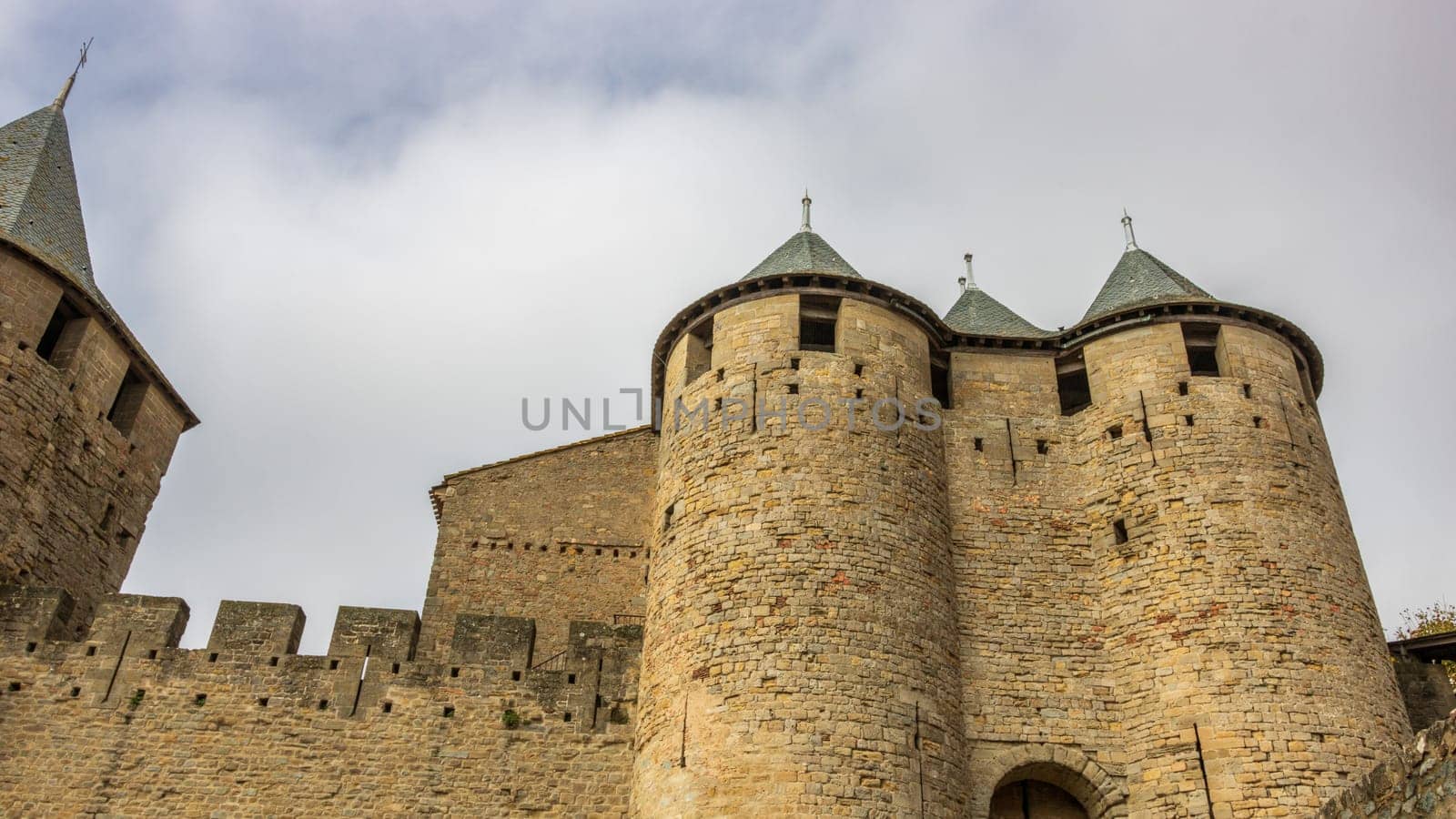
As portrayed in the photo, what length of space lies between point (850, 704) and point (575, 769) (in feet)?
11.6

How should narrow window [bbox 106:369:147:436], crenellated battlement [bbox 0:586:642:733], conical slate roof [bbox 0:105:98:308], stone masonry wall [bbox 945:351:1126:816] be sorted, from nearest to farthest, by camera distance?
stone masonry wall [bbox 945:351:1126:816] < crenellated battlement [bbox 0:586:642:733] < conical slate roof [bbox 0:105:98:308] < narrow window [bbox 106:369:147:436]

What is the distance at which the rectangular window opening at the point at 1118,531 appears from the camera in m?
13.9

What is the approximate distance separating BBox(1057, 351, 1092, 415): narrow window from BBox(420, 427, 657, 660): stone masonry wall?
247 inches

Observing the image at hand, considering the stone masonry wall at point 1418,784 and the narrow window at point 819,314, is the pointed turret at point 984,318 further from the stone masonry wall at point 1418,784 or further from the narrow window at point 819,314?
the stone masonry wall at point 1418,784

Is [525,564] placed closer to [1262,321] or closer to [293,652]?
[293,652]

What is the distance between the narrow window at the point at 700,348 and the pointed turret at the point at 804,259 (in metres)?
0.94

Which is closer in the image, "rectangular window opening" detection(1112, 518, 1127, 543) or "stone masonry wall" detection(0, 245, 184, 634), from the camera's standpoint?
"rectangular window opening" detection(1112, 518, 1127, 543)

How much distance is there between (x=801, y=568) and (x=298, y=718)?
20.3 feet

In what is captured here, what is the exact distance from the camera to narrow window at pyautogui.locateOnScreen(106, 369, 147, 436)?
17.9m

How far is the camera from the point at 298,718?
13.5m

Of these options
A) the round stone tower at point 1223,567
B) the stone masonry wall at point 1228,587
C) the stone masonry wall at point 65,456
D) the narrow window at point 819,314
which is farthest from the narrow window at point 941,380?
the stone masonry wall at point 65,456

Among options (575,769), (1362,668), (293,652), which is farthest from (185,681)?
(1362,668)

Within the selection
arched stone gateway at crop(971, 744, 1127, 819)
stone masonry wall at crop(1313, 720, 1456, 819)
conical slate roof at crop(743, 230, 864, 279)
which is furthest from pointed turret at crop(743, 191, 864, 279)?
stone masonry wall at crop(1313, 720, 1456, 819)

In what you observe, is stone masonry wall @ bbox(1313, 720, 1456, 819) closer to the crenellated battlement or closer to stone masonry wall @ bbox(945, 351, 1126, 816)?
stone masonry wall @ bbox(945, 351, 1126, 816)
